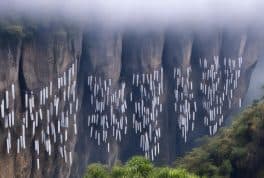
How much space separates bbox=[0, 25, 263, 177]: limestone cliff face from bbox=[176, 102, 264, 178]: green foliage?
566 cm

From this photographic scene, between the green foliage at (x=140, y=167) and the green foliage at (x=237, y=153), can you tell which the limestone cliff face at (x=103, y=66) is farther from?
the green foliage at (x=140, y=167)

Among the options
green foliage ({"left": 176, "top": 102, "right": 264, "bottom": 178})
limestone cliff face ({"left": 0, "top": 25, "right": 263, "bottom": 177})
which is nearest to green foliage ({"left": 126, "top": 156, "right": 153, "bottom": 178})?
green foliage ({"left": 176, "top": 102, "right": 264, "bottom": 178})

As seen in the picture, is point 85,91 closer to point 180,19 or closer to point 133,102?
point 133,102

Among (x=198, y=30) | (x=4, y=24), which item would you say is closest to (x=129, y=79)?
(x=198, y=30)

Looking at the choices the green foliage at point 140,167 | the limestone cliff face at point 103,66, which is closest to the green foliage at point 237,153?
the green foliage at point 140,167

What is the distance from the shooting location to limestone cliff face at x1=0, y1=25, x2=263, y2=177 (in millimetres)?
16578

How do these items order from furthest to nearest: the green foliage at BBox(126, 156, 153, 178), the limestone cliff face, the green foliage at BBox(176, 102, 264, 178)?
the limestone cliff face < the green foliage at BBox(176, 102, 264, 178) < the green foliage at BBox(126, 156, 153, 178)

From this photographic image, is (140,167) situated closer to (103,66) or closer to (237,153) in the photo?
(237,153)

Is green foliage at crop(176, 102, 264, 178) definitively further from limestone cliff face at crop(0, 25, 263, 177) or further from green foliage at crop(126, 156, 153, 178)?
limestone cliff face at crop(0, 25, 263, 177)

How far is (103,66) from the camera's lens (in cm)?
2131

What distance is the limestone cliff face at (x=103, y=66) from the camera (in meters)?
16.6

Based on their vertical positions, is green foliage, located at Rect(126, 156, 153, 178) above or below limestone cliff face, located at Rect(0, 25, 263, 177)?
below

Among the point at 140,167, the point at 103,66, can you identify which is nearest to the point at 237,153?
the point at 140,167

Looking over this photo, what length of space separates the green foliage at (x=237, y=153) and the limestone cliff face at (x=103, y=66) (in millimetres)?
5664
